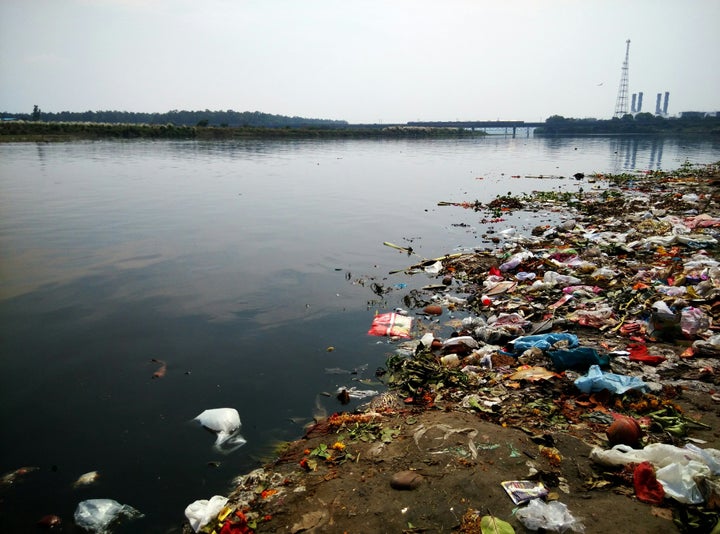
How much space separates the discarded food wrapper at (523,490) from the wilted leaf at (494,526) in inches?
8.1

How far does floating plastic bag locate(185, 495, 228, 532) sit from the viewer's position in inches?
116

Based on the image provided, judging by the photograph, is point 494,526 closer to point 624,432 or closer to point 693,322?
point 624,432

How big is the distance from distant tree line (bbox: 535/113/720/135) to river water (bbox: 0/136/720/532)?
92.0 metres

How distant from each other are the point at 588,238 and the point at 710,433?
280 inches

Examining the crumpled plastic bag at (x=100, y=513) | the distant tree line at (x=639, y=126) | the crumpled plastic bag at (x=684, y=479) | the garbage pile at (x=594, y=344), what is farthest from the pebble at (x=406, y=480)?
the distant tree line at (x=639, y=126)

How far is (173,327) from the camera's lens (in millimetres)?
5992

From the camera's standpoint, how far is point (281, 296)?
7.20 metres

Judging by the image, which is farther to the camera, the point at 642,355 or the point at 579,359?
the point at 642,355

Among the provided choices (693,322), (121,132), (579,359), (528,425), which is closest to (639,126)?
(121,132)

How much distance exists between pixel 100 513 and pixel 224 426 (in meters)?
1.13

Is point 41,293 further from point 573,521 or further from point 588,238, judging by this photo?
point 588,238

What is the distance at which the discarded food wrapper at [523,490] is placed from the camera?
2.71 meters

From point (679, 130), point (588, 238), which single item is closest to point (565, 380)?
point (588, 238)

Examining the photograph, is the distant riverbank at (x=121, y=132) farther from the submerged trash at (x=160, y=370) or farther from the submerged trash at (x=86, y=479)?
the submerged trash at (x=86, y=479)
